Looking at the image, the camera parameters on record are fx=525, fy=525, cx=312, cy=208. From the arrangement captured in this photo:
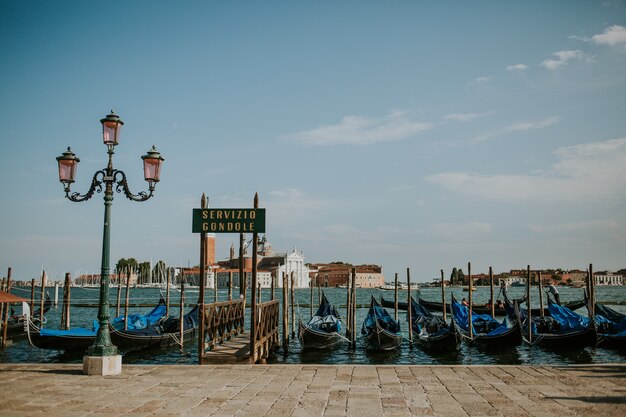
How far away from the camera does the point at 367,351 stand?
52.3 feet

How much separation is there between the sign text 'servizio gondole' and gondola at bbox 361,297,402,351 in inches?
327

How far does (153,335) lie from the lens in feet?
51.9

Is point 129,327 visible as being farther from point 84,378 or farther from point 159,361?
point 84,378

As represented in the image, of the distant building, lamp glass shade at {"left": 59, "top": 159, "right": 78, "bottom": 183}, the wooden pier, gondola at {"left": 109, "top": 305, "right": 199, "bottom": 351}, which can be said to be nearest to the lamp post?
lamp glass shade at {"left": 59, "top": 159, "right": 78, "bottom": 183}

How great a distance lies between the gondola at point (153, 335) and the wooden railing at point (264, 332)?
3418mm

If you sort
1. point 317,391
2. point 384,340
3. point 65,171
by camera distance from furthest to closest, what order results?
1. point 384,340
2. point 65,171
3. point 317,391

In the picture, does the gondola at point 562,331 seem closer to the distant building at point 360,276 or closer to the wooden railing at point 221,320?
the wooden railing at point 221,320

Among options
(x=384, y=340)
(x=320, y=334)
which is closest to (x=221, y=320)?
(x=320, y=334)

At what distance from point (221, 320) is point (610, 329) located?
12143 mm

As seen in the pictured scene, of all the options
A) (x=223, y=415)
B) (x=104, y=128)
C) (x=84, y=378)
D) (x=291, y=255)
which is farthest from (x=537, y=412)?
(x=291, y=255)

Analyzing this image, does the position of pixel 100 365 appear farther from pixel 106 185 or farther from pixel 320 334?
pixel 320 334

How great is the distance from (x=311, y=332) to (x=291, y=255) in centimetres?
10816

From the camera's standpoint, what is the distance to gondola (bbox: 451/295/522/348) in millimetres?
15586

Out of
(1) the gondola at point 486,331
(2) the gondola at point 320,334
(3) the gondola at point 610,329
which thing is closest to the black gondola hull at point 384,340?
(2) the gondola at point 320,334
